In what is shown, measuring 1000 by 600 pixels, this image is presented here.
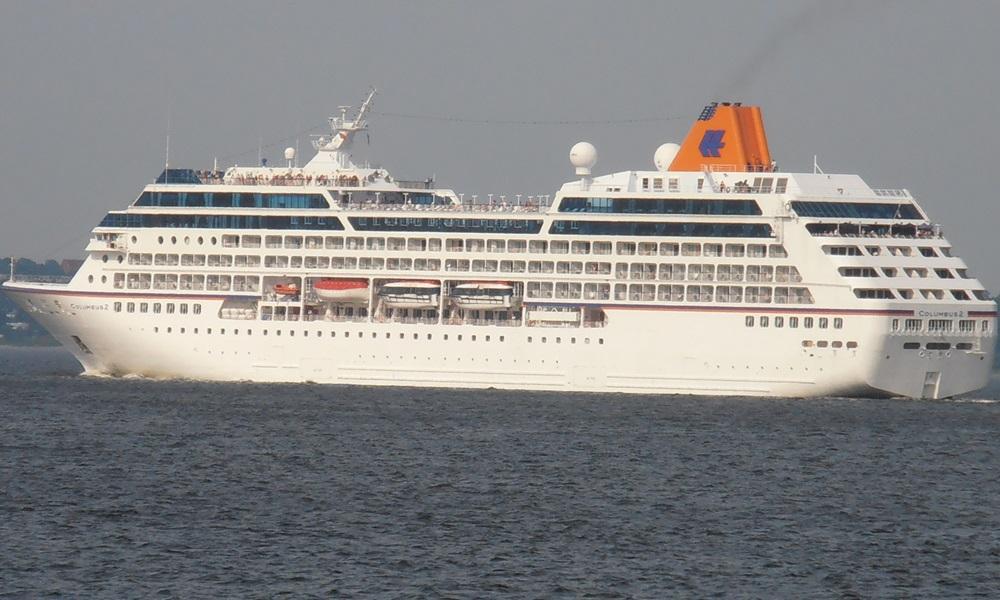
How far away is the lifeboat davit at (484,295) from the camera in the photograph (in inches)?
2808

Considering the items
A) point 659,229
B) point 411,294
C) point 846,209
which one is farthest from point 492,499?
point 411,294

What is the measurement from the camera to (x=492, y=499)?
4134 cm

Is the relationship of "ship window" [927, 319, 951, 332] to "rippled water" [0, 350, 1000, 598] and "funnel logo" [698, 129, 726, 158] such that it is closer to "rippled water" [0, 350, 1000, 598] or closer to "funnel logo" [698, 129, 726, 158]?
"rippled water" [0, 350, 1000, 598]

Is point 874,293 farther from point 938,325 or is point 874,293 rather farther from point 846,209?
point 846,209

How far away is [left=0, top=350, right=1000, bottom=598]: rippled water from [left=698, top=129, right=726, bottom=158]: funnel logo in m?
12.5

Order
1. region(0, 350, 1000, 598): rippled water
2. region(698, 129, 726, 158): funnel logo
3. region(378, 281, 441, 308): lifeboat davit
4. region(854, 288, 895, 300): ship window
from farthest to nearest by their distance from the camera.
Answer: region(698, 129, 726, 158): funnel logo → region(378, 281, 441, 308): lifeboat davit → region(854, 288, 895, 300): ship window → region(0, 350, 1000, 598): rippled water

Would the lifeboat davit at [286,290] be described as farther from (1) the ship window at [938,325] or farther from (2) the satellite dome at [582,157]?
(1) the ship window at [938,325]

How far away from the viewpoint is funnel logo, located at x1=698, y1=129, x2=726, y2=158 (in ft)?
240

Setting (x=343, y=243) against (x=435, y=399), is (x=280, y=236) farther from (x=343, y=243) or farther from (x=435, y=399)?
(x=435, y=399)

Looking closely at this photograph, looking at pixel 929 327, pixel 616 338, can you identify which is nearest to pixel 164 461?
pixel 616 338

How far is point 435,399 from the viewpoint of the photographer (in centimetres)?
6662

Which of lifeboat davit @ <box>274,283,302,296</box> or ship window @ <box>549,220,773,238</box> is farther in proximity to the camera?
lifeboat davit @ <box>274,283,302,296</box>

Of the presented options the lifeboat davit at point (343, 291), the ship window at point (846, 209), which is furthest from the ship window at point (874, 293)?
the lifeboat davit at point (343, 291)

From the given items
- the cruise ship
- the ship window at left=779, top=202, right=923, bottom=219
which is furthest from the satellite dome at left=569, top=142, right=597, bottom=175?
the ship window at left=779, top=202, right=923, bottom=219
